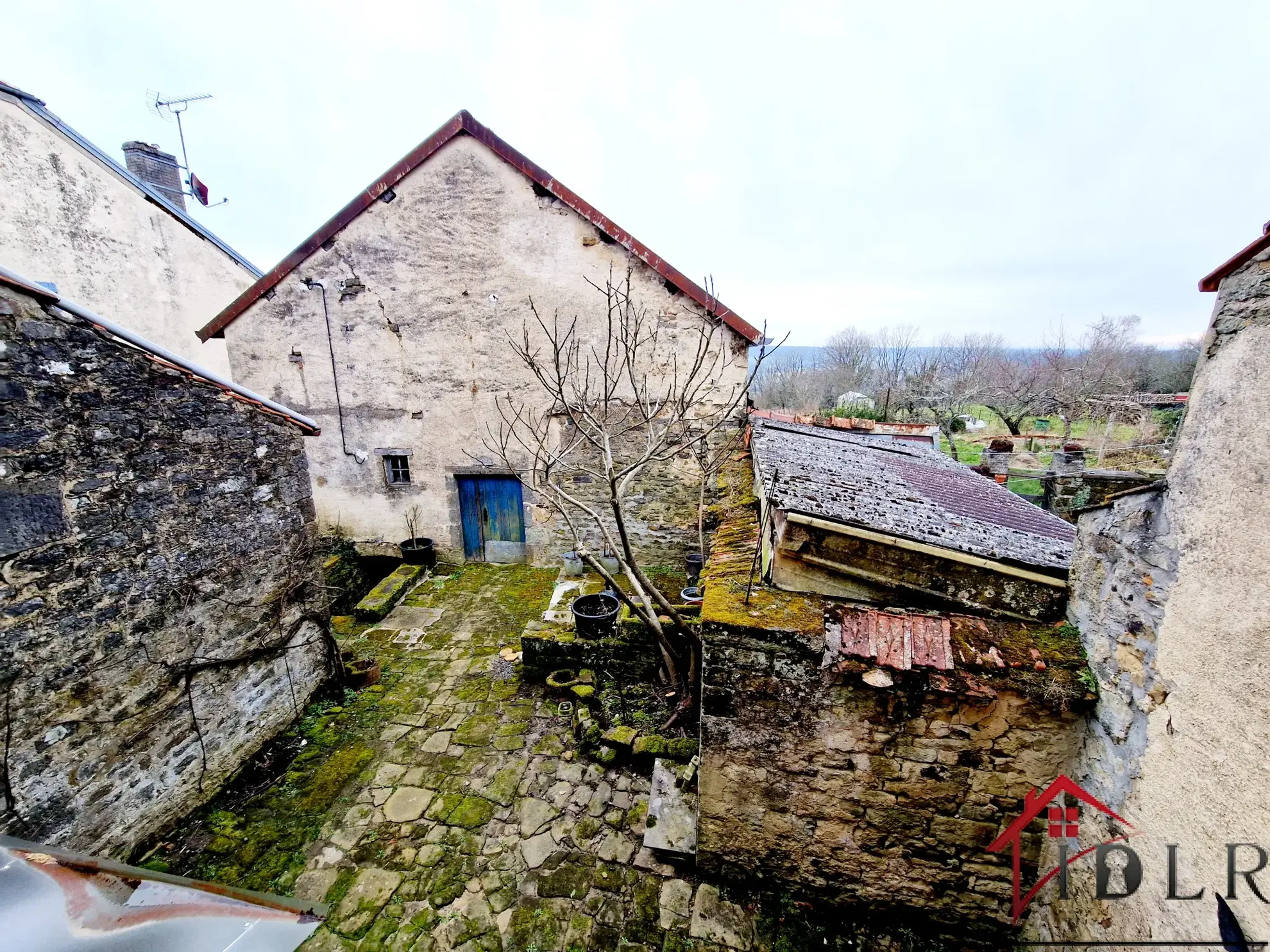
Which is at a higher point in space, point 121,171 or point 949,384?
point 121,171

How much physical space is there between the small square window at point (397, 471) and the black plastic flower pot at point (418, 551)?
1074 millimetres

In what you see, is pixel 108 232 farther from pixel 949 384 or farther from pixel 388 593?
pixel 949 384

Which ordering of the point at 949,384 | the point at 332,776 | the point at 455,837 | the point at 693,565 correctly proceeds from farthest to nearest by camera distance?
1. the point at 949,384
2. the point at 693,565
3. the point at 332,776
4. the point at 455,837

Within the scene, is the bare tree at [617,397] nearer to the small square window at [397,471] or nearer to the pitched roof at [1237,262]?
the small square window at [397,471]

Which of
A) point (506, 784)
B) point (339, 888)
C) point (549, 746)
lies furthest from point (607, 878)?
point (339, 888)

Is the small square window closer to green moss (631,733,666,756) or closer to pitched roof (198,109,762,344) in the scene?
pitched roof (198,109,762,344)

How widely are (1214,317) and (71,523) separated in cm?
628

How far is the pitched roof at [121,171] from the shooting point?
6.83 meters

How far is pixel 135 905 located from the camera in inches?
53.2

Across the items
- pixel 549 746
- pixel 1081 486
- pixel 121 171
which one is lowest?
pixel 549 746

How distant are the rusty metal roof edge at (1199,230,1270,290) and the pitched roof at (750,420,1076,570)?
1555 mm

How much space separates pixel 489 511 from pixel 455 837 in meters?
5.55

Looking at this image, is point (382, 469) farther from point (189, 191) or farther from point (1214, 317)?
point (1214, 317)

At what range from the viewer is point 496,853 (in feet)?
12.1
